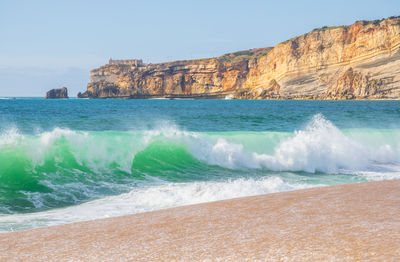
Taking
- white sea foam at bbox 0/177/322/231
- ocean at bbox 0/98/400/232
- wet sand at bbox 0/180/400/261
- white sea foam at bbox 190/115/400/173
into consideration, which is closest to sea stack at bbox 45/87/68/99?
ocean at bbox 0/98/400/232

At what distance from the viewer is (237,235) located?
2979mm

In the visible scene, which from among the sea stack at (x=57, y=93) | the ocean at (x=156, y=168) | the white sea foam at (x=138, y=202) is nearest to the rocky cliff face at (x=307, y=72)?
the sea stack at (x=57, y=93)

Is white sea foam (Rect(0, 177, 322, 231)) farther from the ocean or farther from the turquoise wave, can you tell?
the turquoise wave

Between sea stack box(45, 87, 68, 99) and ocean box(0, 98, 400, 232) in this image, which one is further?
sea stack box(45, 87, 68, 99)

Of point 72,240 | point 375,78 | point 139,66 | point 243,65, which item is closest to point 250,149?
point 72,240

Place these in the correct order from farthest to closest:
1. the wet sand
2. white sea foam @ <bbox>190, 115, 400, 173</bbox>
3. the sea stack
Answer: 1. the sea stack
2. white sea foam @ <bbox>190, 115, 400, 173</bbox>
3. the wet sand

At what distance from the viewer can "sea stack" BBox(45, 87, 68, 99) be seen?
144750 millimetres

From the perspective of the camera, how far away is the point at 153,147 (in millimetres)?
12641

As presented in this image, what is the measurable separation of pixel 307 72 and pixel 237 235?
89.9 meters

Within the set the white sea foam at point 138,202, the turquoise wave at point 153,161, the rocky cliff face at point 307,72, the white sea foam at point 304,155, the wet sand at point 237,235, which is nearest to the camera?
the wet sand at point 237,235

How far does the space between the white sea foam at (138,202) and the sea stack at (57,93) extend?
147m

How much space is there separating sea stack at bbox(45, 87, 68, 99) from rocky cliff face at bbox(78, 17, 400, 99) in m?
32.5

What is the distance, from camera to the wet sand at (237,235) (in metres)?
2.50

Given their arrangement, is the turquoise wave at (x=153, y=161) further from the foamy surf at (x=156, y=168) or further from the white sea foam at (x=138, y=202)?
the white sea foam at (x=138, y=202)
